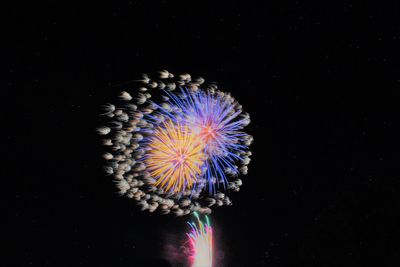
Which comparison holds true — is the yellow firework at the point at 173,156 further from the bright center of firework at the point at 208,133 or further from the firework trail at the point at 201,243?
the firework trail at the point at 201,243

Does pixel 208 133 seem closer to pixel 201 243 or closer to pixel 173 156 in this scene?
pixel 173 156

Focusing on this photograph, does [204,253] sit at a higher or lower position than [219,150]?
lower

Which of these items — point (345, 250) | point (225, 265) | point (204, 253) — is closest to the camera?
point (345, 250)

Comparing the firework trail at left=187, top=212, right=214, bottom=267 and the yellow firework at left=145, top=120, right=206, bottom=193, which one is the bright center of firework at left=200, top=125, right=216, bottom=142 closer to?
the yellow firework at left=145, top=120, right=206, bottom=193

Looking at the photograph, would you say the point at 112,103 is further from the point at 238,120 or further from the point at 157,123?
the point at 238,120

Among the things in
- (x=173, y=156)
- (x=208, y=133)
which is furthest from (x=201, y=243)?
(x=208, y=133)

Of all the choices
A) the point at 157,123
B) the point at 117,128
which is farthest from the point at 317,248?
the point at 117,128

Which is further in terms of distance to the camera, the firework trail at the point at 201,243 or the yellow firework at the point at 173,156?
the firework trail at the point at 201,243
